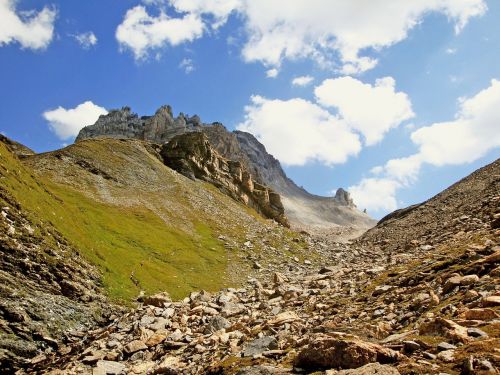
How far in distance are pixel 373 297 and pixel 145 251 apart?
36.5 metres

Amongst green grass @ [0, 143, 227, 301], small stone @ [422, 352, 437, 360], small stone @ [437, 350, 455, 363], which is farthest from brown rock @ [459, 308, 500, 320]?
green grass @ [0, 143, 227, 301]

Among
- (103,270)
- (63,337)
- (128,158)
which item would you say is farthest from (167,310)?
(128,158)

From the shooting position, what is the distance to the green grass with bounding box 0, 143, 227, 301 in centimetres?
3697

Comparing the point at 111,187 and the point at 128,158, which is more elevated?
the point at 128,158

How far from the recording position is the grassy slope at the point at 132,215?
3925 cm

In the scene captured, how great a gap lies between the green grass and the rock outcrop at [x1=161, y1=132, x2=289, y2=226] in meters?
41.6

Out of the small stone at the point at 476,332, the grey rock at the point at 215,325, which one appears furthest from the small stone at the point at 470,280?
the grey rock at the point at 215,325

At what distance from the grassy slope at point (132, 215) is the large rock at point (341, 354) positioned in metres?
25.8

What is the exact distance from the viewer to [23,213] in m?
32.6

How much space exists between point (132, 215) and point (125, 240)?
561 inches

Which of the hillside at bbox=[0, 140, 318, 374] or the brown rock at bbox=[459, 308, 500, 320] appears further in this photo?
the hillside at bbox=[0, 140, 318, 374]

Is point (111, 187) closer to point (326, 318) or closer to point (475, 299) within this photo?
point (326, 318)

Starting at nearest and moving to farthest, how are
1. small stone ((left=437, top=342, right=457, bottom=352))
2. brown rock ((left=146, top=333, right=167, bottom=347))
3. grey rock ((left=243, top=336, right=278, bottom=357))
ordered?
1. small stone ((left=437, top=342, right=457, bottom=352))
2. grey rock ((left=243, top=336, right=278, bottom=357))
3. brown rock ((left=146, top=333, right=167, bottom=347))

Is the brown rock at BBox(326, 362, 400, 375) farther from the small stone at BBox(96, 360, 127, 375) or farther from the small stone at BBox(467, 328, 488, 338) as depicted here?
the small stone at BBox(96, 360, 127, 375)
